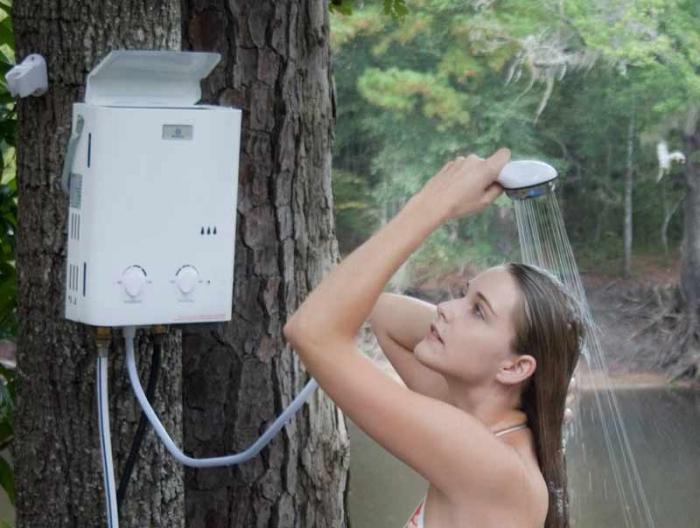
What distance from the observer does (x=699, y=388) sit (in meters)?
9.85

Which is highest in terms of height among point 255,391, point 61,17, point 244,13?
point 61,17

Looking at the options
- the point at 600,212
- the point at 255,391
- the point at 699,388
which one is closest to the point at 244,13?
the point at 255,391

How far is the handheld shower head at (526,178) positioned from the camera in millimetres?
1635

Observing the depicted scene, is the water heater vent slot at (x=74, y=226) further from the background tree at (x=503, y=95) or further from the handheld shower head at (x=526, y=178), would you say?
the background tree at (x=503, y=95)

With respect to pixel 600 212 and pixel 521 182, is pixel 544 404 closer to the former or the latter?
pixel 521 182

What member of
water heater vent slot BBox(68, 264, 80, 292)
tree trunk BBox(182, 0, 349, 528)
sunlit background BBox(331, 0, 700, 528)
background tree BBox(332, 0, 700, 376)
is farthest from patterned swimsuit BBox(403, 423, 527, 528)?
background tree BBox(332, 0, 700, 376)

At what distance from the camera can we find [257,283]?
2490 millimetres

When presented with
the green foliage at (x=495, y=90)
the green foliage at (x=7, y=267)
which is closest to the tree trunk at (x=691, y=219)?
the green foliage at (x=495, y=90)

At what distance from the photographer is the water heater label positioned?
169 cm

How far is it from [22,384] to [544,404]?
28.2 inches

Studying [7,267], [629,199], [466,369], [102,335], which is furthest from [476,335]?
[629,199]

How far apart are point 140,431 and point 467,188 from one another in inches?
21.6

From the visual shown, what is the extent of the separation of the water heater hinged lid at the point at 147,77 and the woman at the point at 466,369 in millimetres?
323

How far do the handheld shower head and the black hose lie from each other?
1.70 feet
